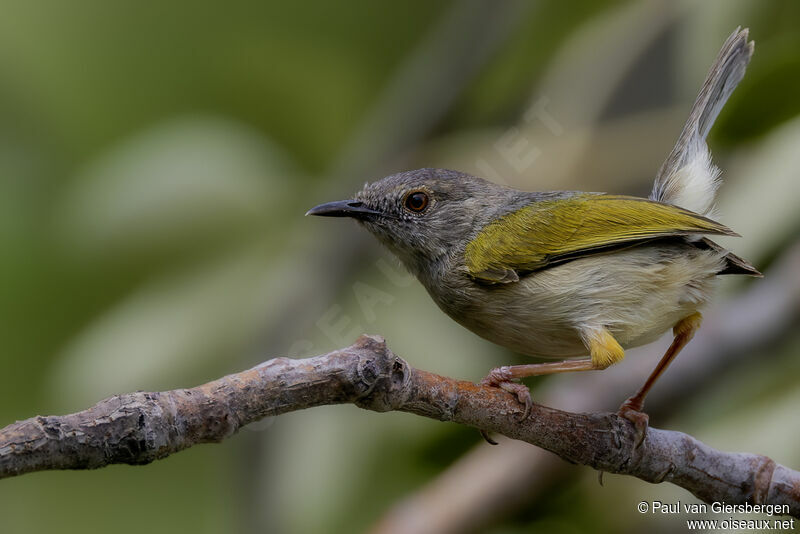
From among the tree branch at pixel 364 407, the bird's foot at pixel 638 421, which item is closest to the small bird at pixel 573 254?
the bird's foot at pixel 638 421

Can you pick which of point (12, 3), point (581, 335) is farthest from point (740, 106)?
point (12, 3)

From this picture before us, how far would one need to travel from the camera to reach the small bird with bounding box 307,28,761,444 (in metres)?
2.62

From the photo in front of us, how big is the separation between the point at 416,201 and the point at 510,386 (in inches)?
42.7

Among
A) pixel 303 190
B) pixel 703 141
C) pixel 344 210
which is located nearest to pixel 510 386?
pixel 344 210

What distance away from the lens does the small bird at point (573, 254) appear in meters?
2.62

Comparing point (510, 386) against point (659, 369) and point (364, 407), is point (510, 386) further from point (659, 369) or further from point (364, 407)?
point (659, 369)

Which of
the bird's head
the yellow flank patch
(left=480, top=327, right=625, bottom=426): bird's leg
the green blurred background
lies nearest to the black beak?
the bird's head

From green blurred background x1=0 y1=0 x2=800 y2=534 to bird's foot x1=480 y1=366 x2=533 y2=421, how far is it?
899 millimetres

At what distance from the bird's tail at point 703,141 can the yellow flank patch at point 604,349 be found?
858 mm

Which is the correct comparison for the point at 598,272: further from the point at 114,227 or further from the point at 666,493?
the point at 114,227

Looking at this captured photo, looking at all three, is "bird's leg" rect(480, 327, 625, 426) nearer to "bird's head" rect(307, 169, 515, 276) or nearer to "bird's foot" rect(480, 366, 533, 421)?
"bird's foot" rect(480, 366, 533, 421)

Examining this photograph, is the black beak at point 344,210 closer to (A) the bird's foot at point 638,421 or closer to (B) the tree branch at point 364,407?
(B) the tree branch at point 364,407

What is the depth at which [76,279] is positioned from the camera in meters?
4.13

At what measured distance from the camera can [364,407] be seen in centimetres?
176
